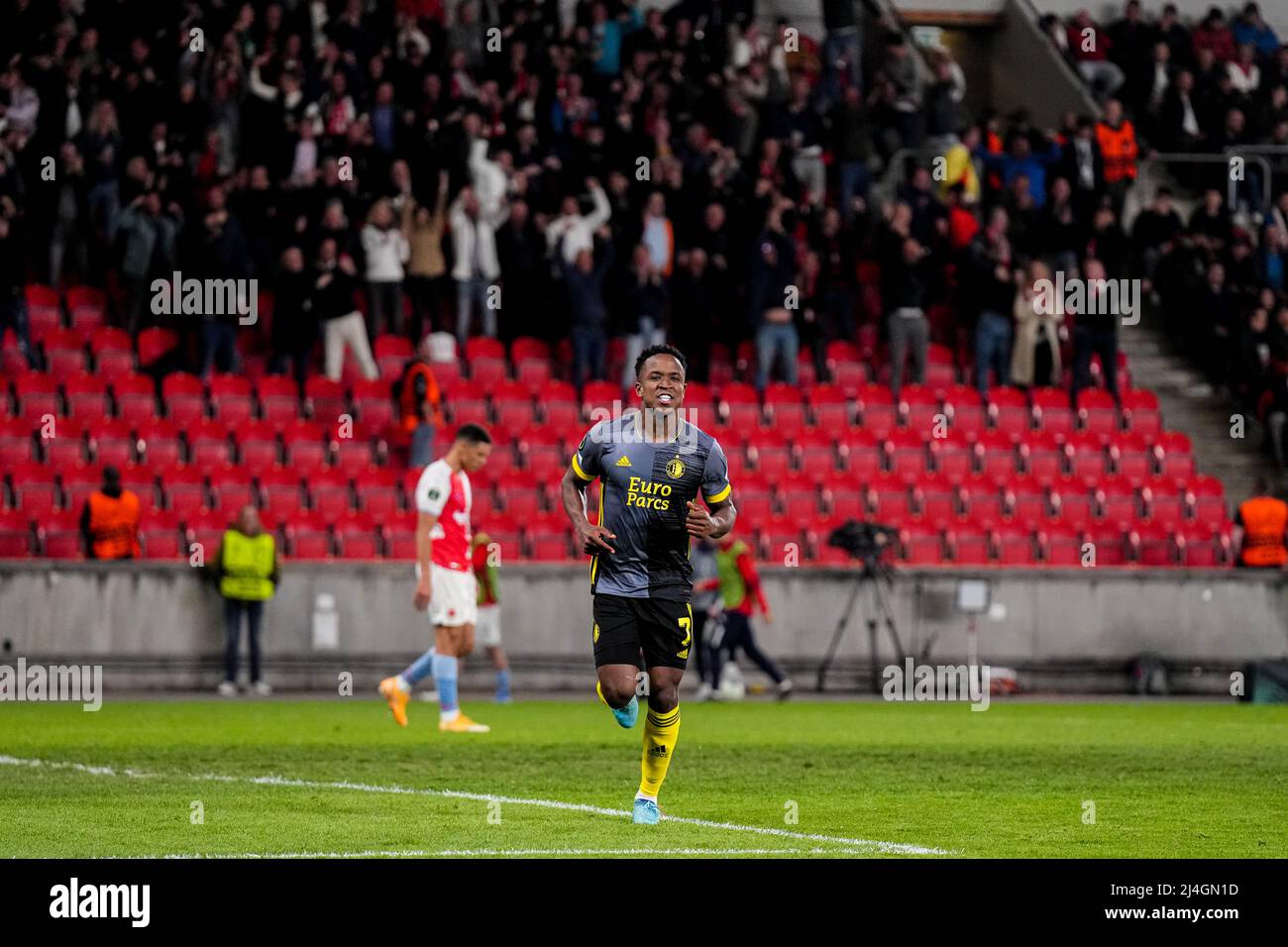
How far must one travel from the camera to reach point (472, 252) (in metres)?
25.5

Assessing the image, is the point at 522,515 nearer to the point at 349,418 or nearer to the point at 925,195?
the point at 349,418

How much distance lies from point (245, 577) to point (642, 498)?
12.8 m

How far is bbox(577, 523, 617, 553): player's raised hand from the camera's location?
32.7ft

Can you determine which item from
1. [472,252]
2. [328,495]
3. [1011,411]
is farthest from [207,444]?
[1011,411]

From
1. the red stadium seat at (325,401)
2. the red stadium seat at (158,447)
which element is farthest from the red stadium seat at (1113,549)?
the red stadium seat at (158,447)

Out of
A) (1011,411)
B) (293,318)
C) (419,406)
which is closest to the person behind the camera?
(419,406)

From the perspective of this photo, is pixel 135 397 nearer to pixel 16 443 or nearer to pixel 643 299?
pixel 16 443

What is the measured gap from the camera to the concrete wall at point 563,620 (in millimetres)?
22688

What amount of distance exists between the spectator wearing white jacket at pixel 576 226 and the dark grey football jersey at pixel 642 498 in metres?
15.3

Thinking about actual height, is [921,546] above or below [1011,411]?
below

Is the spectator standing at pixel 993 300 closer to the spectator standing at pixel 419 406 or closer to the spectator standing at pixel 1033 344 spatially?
the spectator standing at pixel 1033 344

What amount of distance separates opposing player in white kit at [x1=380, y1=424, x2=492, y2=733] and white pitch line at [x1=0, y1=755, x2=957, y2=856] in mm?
3264

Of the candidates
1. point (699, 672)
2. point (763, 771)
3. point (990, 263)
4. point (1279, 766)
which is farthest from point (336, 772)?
point (990, 263)

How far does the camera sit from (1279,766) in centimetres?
1412
